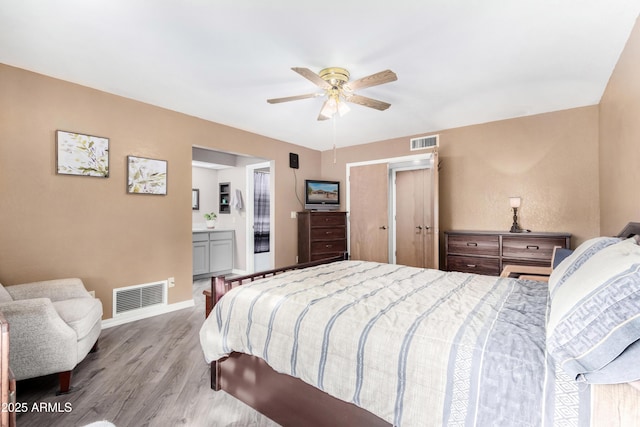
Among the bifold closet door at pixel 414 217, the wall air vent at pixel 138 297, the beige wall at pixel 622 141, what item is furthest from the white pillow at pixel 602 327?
the bifold closet door at pixel 414 217

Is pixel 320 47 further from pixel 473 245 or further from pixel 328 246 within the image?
pixel 328 246

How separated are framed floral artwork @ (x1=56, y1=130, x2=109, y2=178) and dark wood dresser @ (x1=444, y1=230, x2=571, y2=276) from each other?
415 centimetres

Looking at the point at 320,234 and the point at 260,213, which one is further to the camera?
the point at 260,213

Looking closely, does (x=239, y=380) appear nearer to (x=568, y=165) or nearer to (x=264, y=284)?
(x=264, y=284)

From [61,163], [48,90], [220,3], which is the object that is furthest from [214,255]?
[220,3]

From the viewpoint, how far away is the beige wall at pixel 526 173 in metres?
3.46

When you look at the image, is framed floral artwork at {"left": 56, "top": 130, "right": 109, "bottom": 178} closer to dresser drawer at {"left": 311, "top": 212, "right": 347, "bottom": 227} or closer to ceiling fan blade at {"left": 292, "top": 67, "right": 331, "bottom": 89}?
ceiling fan blade at {"left": 292, "top": 67, "right": 331, "bottom": 89}

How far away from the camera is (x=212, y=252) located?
17.9ft

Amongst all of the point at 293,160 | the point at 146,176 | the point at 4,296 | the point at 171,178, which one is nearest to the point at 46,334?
the point at 4,296

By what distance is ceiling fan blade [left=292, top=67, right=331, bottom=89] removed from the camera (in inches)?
84.3

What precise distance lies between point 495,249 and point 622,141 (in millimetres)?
1670

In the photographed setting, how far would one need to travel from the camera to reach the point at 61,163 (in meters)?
2.79

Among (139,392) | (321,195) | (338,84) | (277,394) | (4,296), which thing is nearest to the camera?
(277,394)

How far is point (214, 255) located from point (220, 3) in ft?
14.6
